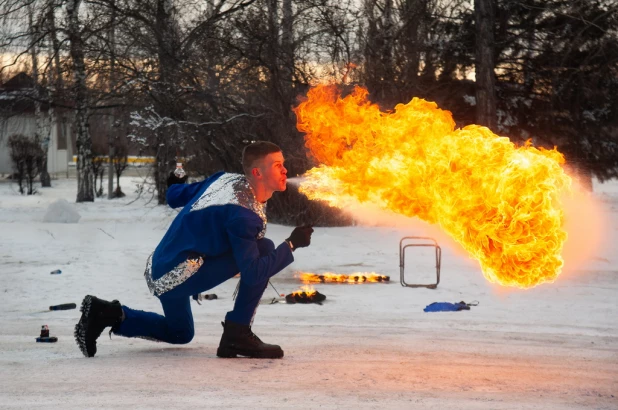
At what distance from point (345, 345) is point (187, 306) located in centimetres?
143

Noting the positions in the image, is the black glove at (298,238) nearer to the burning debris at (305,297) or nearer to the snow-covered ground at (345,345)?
the snow-covered ground at (345,345)

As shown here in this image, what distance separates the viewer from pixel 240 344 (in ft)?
20.7

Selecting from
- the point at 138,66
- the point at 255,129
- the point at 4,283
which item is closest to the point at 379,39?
the point at 255,129

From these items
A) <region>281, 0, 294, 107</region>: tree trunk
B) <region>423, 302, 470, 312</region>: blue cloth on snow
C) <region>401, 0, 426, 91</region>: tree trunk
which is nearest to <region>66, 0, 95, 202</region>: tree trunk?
<region>281, 0, 294, 107</region>: tree trunk

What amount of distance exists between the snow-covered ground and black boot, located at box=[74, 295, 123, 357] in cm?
16

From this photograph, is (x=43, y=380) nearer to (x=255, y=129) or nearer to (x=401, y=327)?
(x=401, y=327)

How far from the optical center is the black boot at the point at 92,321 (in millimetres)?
6211

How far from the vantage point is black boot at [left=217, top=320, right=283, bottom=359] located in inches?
248

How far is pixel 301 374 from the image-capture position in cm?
580

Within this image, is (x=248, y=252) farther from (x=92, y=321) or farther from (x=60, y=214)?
(x=60, y=214)

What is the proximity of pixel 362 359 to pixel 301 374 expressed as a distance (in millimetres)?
794

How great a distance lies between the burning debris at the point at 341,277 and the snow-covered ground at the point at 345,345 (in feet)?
0.64

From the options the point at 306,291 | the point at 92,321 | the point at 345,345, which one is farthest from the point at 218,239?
the point at 306,291

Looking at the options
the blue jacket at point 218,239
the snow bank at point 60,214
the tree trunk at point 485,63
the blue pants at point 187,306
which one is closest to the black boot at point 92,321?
the blue pants at point 187,306
